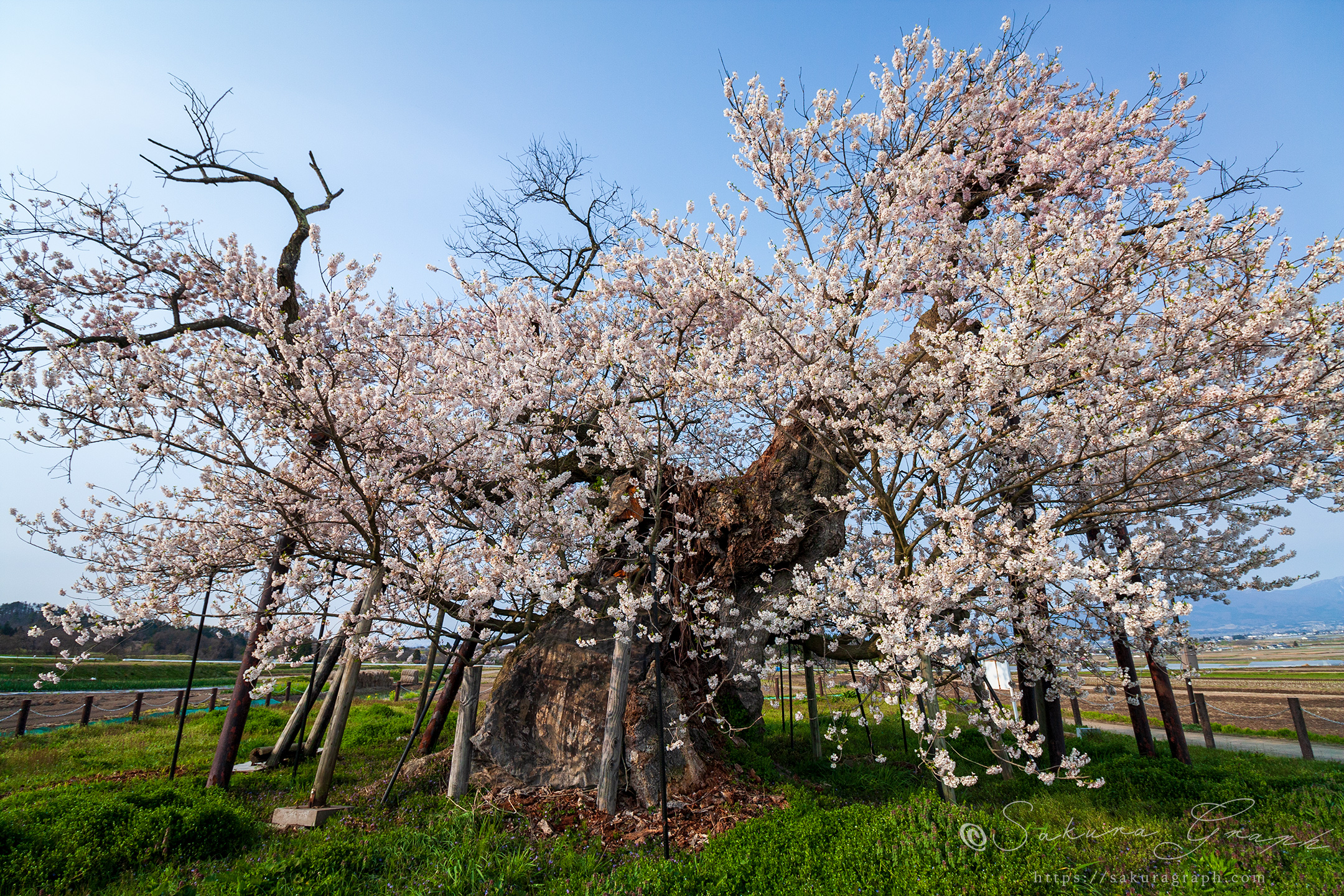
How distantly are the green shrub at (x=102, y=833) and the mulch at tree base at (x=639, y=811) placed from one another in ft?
9.56

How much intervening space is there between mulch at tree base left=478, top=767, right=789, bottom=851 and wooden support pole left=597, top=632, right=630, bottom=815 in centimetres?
22

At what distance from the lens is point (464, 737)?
7.67m

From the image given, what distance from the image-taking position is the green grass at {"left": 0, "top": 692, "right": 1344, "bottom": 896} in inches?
184

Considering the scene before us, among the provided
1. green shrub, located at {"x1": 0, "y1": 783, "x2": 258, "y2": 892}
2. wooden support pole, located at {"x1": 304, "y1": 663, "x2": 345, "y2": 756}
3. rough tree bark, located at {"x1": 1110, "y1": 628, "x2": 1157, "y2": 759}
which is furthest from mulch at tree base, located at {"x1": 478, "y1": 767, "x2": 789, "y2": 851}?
rough tree bark, located at {"x1": 1110, "y1": 628, "x2": 1157, "y2": 759}

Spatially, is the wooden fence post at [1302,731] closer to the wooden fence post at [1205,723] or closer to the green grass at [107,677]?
the wooden fence post at [1205,723]

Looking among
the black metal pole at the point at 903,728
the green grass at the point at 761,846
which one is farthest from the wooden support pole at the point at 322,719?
the black metal pole at the point at 903,728

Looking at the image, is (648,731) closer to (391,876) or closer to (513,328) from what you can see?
(391,876)

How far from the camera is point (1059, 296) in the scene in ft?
20.0

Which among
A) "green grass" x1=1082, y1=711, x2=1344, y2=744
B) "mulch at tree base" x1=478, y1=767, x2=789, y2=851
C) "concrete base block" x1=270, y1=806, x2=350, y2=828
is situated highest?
"concrete base block" x1=270, y1=806, x2=350, y2=828

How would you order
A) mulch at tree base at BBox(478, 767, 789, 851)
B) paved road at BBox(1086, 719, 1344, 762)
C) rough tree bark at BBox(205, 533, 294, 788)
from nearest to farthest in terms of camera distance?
mulch at tree base at BBox(478, 767, 789, 851), rough tree bark at BBox(205, 533, 294, 788), paved road at BBox(1086, 719, 1344, 762)

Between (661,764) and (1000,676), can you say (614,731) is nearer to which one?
(661,764)

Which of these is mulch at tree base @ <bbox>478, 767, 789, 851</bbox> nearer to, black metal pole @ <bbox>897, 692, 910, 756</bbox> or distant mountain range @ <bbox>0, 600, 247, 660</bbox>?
black metal pole @ <bbox>897, 692, 910, 756</bbox>

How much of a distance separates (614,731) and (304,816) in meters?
3.76

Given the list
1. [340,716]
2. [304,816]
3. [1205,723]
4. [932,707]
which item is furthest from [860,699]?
[1205,723]
